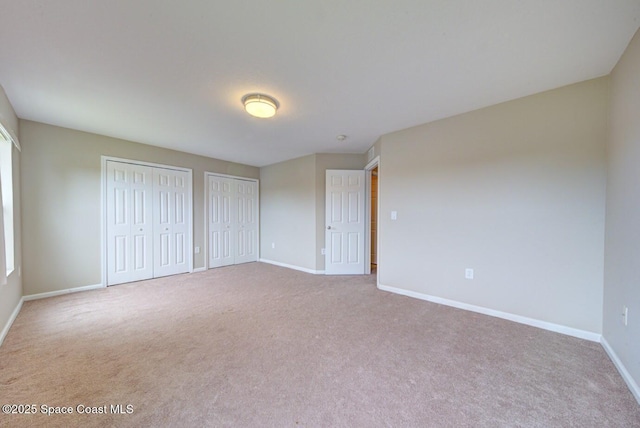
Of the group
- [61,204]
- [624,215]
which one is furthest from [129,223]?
[624,215]

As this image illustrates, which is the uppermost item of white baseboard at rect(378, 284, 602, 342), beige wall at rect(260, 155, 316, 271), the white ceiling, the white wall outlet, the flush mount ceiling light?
the white ceiling

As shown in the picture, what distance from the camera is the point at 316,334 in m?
2.27

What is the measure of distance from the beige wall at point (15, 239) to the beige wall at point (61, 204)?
16 centimetres

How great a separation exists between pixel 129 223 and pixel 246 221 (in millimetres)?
2199

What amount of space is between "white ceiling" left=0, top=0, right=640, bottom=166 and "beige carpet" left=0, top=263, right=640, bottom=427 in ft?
7.57

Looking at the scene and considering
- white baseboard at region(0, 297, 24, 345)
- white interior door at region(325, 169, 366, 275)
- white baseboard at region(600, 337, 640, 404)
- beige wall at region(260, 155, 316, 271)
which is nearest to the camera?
white baseboard at region(600, 337, 640, 404)

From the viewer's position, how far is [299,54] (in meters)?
1.81

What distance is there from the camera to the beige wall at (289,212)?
4766 mm

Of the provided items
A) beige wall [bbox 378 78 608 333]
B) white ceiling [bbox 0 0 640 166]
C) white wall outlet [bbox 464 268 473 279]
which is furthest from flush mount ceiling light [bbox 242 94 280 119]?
white wall outlet [bbox 464 268 473 279]

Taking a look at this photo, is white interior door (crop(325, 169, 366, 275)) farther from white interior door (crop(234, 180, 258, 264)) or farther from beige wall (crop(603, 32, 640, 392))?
beige wall (crop(603, 32, 640, 392))

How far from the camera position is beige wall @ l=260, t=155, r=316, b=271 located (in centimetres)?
477

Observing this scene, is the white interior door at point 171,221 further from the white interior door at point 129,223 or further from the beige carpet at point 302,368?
the beige carpet at point 302,368

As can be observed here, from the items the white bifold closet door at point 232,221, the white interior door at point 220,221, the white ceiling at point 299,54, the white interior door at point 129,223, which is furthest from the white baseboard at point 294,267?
the white ceiling at point 299,54

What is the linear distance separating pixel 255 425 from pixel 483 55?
9.42ft
